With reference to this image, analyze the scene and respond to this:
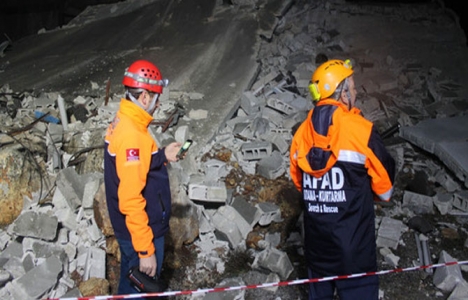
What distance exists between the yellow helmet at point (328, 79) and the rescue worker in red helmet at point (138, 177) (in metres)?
1.11

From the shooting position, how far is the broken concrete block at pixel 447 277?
13.2 ft

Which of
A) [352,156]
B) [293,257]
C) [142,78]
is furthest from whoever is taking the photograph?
[293,257]

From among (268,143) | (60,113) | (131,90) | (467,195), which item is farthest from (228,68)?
(131,90)

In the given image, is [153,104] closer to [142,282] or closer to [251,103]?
[142,282]

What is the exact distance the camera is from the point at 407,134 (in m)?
6.30

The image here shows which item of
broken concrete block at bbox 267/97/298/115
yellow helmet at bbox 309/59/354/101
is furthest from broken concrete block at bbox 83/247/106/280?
broken concrete block at bbox 267/97/298/115

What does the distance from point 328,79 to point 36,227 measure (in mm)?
3682

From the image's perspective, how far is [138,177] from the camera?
8.84ft

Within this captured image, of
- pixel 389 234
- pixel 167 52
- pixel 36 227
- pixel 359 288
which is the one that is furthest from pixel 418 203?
pixel 167 52

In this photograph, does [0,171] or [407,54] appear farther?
[407,54]

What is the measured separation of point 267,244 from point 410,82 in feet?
16.0

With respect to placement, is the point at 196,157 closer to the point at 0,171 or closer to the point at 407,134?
the point at 0,171

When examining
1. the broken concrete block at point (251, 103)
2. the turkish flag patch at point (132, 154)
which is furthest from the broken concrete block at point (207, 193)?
the turkish flag patch at point (132, 154)

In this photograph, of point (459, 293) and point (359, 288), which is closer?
point (359, 288)
